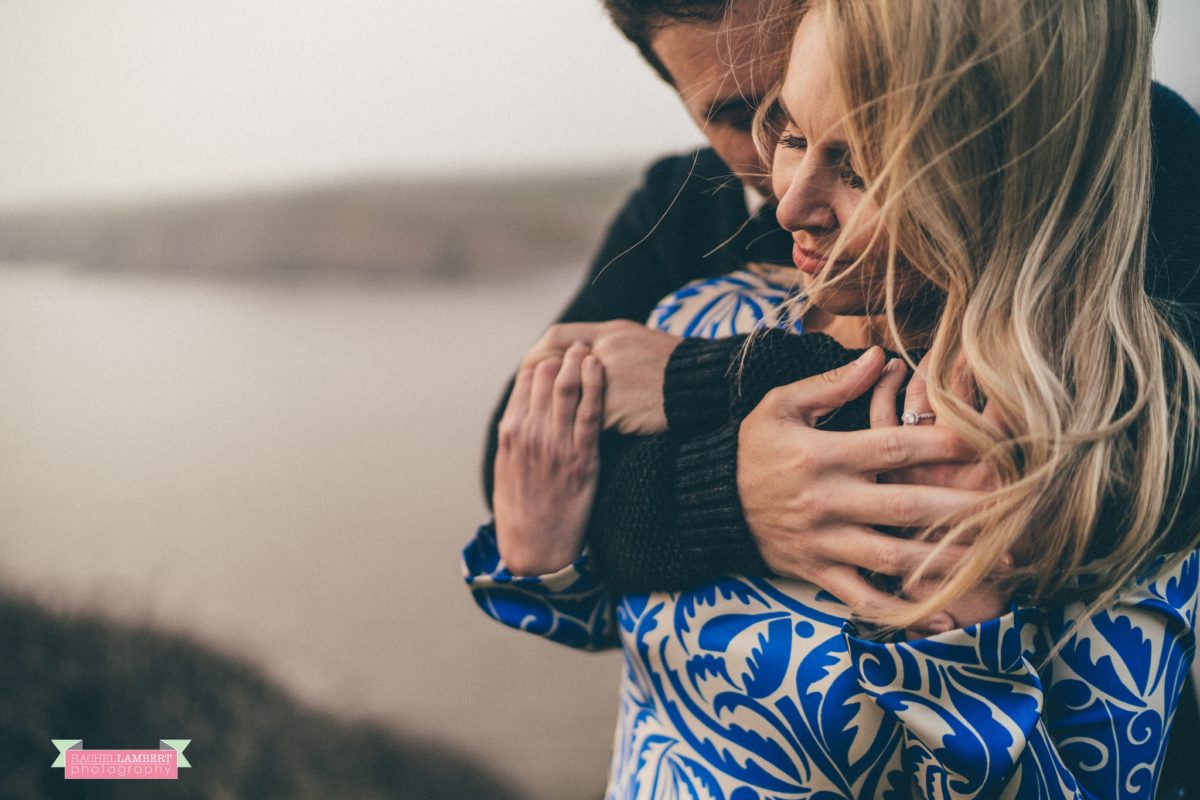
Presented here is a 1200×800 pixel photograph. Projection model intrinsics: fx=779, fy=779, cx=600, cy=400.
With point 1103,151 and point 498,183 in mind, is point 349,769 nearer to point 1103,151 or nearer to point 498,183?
point 498,183

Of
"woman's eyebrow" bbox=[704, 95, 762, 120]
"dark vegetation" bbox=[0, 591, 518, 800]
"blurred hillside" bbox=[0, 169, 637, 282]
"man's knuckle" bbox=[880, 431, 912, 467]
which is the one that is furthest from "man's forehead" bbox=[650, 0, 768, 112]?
"dark vegetation" bbox=[0, 591, 518, 800]

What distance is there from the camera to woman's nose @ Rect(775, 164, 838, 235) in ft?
1.58

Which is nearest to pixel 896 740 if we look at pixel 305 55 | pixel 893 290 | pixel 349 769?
pixel 893 290

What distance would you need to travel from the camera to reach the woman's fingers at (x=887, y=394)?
18.8 inches

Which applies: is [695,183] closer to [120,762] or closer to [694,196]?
[694,196]

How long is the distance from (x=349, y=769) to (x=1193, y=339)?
1156 millimetres

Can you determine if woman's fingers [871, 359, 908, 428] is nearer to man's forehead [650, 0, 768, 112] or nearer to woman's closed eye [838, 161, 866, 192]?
woman's closed eye [838, 161, 866, 192]

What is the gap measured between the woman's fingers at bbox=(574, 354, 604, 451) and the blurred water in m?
0.55

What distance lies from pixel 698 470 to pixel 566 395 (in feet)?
0.43

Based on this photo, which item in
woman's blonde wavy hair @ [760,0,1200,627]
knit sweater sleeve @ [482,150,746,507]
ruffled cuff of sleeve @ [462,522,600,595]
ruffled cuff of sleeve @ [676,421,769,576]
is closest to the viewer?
woman's blonde wavy hair @ [760,0,1200,627]

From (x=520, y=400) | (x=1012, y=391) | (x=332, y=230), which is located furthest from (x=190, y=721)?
(x=1012, y=391)

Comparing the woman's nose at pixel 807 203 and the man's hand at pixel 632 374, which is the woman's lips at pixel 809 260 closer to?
the woman's nose at pixel 807 203

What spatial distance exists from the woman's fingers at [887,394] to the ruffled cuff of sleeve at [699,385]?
0.35ft

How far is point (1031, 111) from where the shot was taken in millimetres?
418
